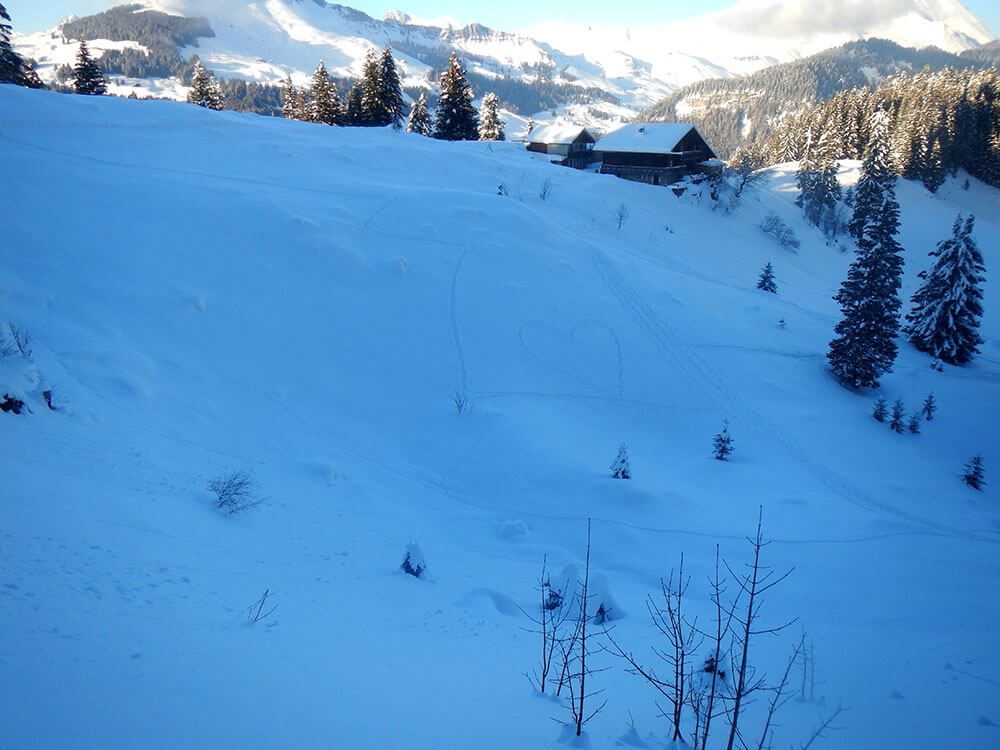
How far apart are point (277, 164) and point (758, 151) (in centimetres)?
8033

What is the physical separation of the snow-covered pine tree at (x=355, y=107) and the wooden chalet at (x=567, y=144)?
16337 mm

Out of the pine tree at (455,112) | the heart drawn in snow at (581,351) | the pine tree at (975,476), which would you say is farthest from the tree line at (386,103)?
the pine tree at (975,476)

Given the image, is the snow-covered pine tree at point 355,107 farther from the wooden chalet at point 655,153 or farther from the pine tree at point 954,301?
the pine tree at point 954,301

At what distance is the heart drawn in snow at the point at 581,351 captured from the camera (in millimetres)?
19938

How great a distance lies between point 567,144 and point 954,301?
35033 millimetres

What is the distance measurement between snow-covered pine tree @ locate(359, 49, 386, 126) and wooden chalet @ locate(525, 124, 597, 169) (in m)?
15.0

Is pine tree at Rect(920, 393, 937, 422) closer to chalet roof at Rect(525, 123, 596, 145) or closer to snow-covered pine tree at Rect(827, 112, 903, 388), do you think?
snow-covered pine tree at Rect(827, 112, 903, 388)

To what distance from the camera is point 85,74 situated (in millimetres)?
42406

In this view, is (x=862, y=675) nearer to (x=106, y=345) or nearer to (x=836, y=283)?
(x=106, y=345)

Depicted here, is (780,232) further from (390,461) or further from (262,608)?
(262,608)

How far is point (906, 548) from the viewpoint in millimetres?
12453

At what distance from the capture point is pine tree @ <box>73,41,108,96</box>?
4184 centimetres

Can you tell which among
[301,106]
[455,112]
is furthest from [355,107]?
[301,106]

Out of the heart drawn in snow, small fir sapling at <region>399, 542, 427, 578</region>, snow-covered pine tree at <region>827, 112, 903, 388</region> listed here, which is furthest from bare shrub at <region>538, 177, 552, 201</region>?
small fir sapling at <region>399, 542, 427, 578</region>
